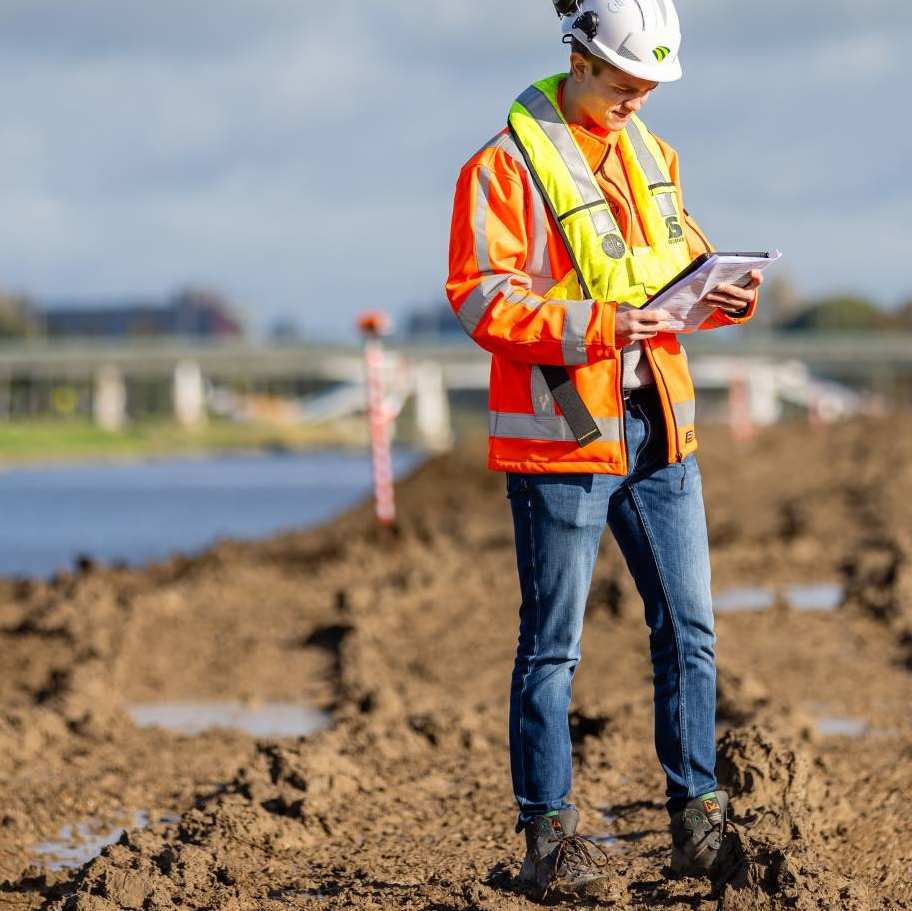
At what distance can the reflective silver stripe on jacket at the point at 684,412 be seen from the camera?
4445 millimetres

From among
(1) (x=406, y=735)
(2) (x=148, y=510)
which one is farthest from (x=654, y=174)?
(2) (x=148, y=510)

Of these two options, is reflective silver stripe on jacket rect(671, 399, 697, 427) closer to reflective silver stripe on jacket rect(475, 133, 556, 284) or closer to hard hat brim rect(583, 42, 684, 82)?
reflective silver stripe on jacket rect(475, 133, 556, 284)

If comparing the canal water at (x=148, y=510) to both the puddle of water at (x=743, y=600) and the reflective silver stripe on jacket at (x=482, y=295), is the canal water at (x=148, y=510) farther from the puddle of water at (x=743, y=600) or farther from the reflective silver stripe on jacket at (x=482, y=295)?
the reflective silver stripe on jacket at (x=482, y=295)

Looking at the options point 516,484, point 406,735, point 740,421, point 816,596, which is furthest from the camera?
point 740,421

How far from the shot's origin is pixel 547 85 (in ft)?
14.7

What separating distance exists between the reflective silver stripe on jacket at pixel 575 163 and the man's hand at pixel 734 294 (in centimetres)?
28

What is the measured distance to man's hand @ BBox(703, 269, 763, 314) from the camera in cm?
431

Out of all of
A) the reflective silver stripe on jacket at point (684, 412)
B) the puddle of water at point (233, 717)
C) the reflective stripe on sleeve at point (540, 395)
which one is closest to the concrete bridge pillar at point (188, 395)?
the puddle of water at point (233, 717)

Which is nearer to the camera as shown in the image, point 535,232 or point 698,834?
point 535,232

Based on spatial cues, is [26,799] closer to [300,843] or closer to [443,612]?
[300,843]

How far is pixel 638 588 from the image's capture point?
14.8 feet

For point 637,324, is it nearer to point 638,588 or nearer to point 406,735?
point 638,588

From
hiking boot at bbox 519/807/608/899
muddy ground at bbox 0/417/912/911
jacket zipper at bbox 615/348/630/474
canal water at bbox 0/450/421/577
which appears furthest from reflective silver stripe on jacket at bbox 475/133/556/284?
canal water at bbox 0/450/421/577

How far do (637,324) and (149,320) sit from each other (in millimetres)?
89130
